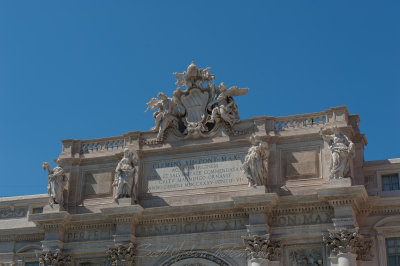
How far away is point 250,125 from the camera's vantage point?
3350cm

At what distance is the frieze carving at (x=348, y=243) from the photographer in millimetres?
29248

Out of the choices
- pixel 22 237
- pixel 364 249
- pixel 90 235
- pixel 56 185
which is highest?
pixel 56 185

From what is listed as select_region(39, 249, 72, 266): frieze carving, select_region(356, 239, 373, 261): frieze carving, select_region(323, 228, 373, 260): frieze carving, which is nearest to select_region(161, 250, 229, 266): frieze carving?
select_region(323, 228, 373, 260): frieze carving

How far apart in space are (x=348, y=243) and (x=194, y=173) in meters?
7.92

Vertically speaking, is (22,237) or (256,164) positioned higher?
(256,164)

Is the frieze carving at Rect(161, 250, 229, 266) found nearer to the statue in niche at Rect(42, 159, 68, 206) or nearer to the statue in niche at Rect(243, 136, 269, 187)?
the statue in niche at Rect(243, 136, 269, 187)

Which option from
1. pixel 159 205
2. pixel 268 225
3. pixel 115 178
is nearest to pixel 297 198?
pixel 268 225

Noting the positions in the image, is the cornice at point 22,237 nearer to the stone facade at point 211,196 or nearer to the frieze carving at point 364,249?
the stone facade at point 211,196

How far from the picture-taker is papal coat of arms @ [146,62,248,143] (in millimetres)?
34031

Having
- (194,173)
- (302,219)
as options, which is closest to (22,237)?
(194,173)

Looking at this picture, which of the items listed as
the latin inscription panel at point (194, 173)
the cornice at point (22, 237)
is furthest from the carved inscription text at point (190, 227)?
the cornice at point (22, 237)

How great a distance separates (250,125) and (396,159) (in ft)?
21.3

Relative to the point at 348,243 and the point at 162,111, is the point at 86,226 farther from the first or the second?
the point at 348,243

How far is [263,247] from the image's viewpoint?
30359 mm
